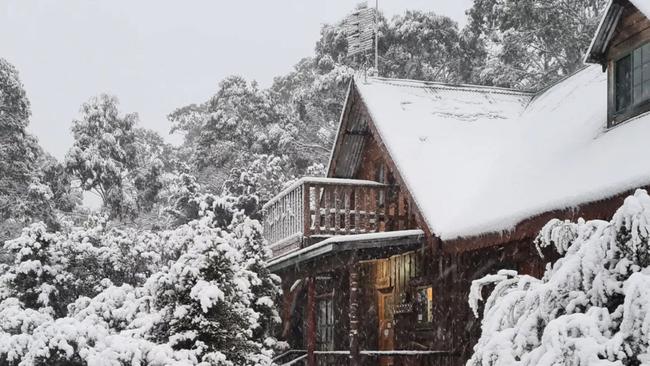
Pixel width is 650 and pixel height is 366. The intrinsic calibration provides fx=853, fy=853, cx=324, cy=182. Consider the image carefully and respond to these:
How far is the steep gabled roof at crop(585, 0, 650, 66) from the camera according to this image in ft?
36.3

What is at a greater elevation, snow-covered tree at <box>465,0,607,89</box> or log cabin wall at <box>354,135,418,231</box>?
snow-covered tree at <box>465,0,607,89</box>

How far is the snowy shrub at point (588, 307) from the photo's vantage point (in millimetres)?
5223

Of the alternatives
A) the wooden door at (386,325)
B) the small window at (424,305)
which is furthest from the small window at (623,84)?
the wooden door at (386,325)

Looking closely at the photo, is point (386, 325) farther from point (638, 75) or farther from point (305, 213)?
point (638, 75)

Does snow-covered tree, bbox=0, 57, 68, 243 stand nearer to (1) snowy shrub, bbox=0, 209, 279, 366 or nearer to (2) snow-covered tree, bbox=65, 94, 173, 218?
(2) snow-covered tree, bbox=65, 94, 173, 218

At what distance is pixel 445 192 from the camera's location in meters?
14.6

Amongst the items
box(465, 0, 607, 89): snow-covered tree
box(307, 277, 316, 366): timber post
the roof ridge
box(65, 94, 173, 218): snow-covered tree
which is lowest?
box(307, 277, 316, 366): timber post

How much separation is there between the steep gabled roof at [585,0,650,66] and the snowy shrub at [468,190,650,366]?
581 centimetres

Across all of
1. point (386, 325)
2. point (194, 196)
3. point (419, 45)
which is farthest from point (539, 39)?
point (386, 325)

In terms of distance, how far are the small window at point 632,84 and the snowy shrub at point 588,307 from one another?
221 inches

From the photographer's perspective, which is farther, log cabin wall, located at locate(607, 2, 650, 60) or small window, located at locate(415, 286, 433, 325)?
small window, located at locate(415, 286, 433, 325)

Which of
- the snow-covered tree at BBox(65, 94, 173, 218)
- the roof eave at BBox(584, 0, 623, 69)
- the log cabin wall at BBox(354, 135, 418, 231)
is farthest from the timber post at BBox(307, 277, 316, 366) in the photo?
the snow-covered tree at BBox(65, 94, 173, 218)

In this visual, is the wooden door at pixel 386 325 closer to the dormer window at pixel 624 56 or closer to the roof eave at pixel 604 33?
the dormer window at pixel 624 56

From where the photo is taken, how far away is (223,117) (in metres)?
36.6
